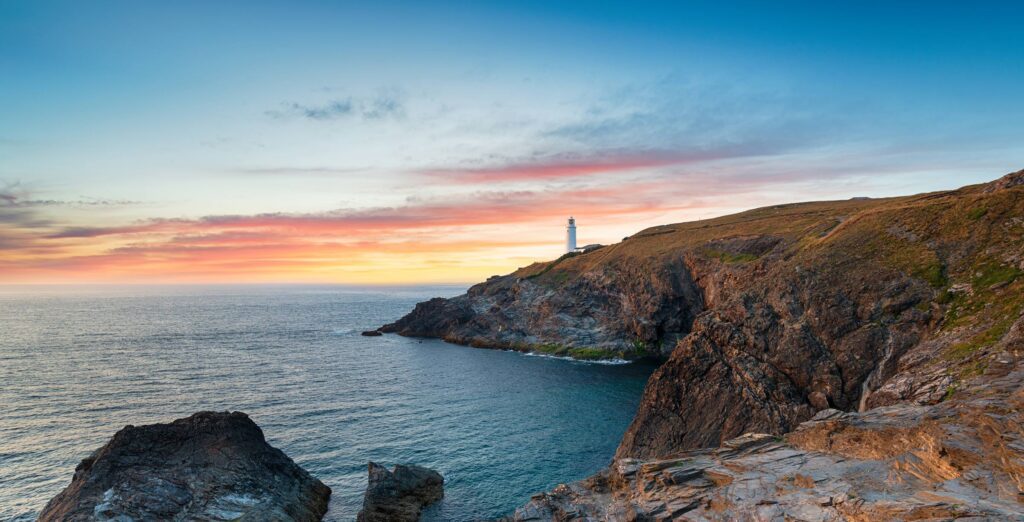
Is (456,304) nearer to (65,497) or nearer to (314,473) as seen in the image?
(314,473)

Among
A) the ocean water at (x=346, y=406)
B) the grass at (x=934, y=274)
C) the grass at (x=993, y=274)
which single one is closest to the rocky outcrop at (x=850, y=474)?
the ocean water at (x=346, y=406)

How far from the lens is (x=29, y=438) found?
47.2 metres

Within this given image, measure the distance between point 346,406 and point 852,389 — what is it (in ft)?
175

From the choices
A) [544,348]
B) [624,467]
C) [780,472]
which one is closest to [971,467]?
[780,472]

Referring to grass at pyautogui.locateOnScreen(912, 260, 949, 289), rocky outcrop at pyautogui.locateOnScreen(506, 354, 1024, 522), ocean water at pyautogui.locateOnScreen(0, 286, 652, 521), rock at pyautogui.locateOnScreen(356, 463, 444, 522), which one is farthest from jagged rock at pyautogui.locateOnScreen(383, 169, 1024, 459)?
A: rock at pyautogui.locateOnScreen(356, 463, 444, 522)

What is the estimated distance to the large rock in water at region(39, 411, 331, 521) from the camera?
2925cm

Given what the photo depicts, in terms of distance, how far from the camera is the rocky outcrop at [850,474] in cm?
1727

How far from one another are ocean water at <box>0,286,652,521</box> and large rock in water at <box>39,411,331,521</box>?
426cm

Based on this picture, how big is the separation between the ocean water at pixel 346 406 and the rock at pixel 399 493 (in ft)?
4.85

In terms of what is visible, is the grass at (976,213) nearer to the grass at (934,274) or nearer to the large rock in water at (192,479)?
the grass at (934,274)

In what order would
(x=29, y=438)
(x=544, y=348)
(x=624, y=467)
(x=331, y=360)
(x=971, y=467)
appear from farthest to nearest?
(x=544, y=348) < (x=331, y=360) < (x=29, y=438) < (x=624, y=467) < (x=971, y=467)

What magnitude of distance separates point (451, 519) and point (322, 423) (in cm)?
2564

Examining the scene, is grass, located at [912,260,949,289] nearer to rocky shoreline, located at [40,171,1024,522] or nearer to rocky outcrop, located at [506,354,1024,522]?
rocky shoreline, located at [40,171,1024,522]

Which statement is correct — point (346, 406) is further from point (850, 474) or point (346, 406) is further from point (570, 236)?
point (570, 236)
